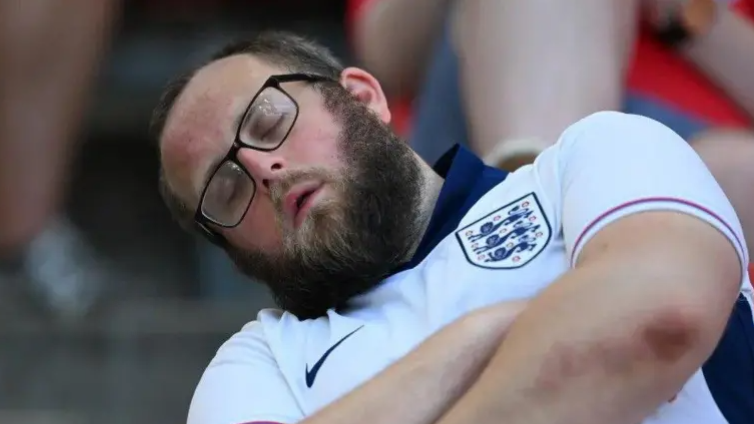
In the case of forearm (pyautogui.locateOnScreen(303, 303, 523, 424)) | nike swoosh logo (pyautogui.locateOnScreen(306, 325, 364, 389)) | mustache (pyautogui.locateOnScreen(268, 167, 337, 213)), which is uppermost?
mustache (pyautogui.locateOnScreen(268, 167, 337, 213))

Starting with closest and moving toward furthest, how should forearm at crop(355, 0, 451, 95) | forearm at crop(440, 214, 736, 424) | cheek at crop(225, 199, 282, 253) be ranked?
forearm at crop(440, 214, 736, 424) → cheek at crop(225, 199, 282, 253) → forearm at crop(355, 0, 451, 95)

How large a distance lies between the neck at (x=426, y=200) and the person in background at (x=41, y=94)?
0.37 metres

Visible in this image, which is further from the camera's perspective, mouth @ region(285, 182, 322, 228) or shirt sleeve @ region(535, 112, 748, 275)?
mouth @ region(285, 182, 322, 228)

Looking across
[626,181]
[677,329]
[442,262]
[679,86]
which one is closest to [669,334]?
[677,329]

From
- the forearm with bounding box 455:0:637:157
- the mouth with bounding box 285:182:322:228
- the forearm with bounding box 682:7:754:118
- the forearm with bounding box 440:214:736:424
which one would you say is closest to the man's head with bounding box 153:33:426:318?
the mouth with bounding box 285:182:322:228

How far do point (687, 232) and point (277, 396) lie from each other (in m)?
0.31

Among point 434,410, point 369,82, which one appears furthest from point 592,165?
point 369,82

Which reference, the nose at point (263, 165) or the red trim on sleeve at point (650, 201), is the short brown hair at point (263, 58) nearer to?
the nose at point (263, 165)

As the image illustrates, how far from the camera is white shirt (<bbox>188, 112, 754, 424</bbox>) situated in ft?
2.03

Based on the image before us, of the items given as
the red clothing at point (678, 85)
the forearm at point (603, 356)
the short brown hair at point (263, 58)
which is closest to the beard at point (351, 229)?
the short brown hair at point (263, 58)

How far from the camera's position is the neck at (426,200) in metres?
0.79

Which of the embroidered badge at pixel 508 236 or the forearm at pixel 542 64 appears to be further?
the forearm at pixel 542 64

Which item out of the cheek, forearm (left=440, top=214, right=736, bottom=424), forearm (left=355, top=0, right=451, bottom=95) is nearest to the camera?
forearm (left=440, top=214, right=736, bottom=424)

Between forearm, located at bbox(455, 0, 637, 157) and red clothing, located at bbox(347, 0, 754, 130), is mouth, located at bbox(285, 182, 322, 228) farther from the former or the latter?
red clothing, located at bbox(347, 0, 754, 130)
